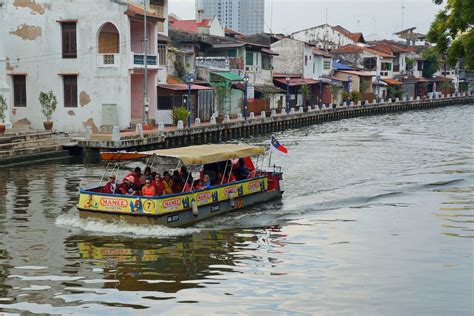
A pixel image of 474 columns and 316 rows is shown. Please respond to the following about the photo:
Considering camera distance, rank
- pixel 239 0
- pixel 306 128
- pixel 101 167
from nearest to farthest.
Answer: pixel 101 167 → pixel 306 128 → pixel 239 0

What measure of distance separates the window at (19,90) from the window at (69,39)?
134 inches

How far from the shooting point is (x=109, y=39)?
43156 mm

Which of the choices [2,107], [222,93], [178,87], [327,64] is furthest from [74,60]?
[327,64]

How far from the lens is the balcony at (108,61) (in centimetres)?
4197

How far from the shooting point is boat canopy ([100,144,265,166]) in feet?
67.9

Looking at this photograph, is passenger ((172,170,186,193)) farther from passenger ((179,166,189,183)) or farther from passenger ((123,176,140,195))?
passenger ((123,176,140,195))

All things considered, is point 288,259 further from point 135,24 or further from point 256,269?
point 135,24

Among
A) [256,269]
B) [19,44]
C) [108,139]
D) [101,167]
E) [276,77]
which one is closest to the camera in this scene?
[256,269]

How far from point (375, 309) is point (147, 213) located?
7.76 meters

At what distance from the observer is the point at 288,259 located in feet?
55.0

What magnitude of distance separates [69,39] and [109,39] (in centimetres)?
242

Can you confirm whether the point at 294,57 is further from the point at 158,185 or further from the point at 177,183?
the point at 158,185

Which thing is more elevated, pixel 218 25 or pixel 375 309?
pixel 218 25

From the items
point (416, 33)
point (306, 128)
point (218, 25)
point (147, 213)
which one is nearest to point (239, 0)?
point (416, 33)
